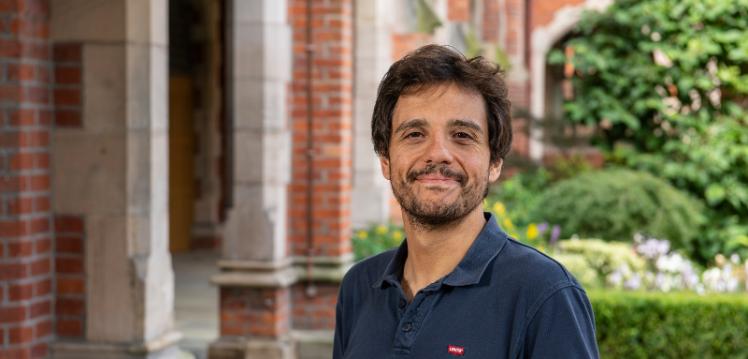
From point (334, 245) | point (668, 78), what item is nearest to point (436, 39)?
point (668, 78)

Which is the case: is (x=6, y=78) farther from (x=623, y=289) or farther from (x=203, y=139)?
(x=203, y=139)

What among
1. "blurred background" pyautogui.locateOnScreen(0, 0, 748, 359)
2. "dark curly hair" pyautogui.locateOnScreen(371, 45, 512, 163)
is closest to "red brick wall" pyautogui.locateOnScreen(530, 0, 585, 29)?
"blurred background" pyautogui.locateOnScreen(0, 0, 748, 359)

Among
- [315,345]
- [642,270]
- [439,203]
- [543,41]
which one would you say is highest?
[543,41]

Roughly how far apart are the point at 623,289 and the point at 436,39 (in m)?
4.51

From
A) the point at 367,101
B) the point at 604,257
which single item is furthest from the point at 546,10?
the point at 604,257

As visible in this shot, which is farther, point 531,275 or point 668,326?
point 668,326

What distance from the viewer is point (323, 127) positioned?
884 centimetres

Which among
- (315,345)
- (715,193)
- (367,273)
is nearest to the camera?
(367,273)

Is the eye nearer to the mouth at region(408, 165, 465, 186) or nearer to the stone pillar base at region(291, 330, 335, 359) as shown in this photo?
the mouth at region(408, 165, 465, 186)

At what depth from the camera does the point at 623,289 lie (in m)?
8.60

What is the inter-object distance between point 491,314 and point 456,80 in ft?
1.48

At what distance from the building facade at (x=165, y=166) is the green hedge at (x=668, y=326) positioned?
83.3 inches

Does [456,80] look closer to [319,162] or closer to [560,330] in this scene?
[560,330]

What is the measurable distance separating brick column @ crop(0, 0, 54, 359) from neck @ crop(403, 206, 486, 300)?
118 inches
